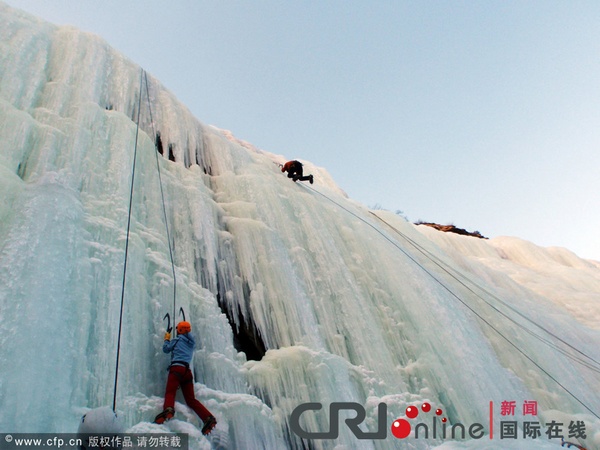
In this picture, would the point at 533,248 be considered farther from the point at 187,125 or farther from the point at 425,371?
the point at 187,125

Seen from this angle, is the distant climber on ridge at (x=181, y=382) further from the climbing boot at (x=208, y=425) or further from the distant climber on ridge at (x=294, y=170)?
the distant climber on ridge at (x=294, y=170)

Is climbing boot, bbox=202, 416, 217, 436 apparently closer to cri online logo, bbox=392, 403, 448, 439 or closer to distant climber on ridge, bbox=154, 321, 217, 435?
distant climber on ridge, bbox=154, 321, 217, 435

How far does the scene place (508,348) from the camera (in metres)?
5.48

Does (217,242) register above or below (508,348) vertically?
above

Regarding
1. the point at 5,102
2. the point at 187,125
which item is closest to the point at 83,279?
the point at 5,102

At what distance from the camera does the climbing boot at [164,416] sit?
8.52 ft

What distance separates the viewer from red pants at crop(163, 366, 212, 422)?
273 cm

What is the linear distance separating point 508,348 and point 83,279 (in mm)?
5076

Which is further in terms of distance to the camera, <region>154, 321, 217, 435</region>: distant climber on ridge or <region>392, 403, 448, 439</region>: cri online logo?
<region>392, 403, 448, 439</region>: cri online logo

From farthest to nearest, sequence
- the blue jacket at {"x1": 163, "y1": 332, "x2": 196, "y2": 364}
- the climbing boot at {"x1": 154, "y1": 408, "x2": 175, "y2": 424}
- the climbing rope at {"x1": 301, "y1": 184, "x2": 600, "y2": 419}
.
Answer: the climbing rope at {"x1": 301, "y1": 184, "x2": 600, "y2": 419} < the blue jacket at {"x1": 163, "y1": 332, "x2": 196, "y2": 364} < the climbing boot at {"x1": 154, "y1": 408, "x2": 175, "y2": 424}

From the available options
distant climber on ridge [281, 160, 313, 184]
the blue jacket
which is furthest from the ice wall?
distant climber on ridge [281, 160, 313, 184]

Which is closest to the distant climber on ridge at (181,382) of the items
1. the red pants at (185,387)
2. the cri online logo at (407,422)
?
the red pants at (185,387)

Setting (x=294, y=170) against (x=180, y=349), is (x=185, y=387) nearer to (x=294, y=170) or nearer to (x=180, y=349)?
(x=180, y=349)

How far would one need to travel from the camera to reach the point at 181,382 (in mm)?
2781
